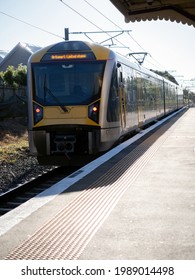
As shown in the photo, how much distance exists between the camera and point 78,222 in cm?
539

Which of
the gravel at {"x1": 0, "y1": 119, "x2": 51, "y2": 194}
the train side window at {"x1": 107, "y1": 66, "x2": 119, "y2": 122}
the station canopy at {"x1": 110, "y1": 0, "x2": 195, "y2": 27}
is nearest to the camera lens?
the station canopy at {"x1": 110, "y1": 0, "x2": 195, "y2": 27}

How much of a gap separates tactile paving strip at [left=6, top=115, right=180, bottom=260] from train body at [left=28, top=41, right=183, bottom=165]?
2593 mm

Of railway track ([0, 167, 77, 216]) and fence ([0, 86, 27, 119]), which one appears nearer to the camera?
railway track ([0, 167, 77, 216])

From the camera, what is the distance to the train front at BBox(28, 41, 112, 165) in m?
11.2

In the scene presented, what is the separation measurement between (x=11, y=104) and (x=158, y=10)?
1791 cm

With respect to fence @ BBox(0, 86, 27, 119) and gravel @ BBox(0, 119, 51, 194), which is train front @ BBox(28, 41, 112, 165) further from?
fence @ BBox(0, 86, 27, 119)

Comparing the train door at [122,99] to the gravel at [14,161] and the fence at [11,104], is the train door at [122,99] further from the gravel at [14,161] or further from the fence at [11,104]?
the fence at [11,104]

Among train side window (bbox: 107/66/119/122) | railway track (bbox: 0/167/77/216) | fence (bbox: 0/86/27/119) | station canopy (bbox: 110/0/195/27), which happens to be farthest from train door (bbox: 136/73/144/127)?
fence (bbox: 0/86/27/119)

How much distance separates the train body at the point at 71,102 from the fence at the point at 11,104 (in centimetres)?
1285

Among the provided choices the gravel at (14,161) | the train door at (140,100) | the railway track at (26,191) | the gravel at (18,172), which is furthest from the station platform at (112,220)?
the train door at (140,100)

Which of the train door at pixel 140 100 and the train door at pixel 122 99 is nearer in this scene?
the train door at pixel 122 99

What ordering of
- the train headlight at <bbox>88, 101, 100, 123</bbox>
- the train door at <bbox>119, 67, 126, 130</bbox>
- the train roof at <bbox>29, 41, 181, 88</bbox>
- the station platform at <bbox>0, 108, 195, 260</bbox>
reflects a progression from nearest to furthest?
the station platform at <bbox>0, 108, 195, 260</bbox>, the train headlight at <bbox>88, 101, 100, 123</bbox>, the train roof at <bbox>29, 41, 181, 88</bbox>, the train door at <bbox>119, 67, 126, 130</bbox>

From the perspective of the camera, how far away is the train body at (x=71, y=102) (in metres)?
11.2
